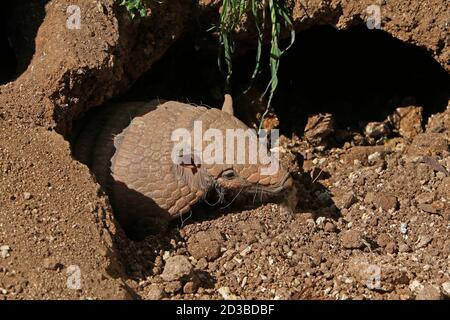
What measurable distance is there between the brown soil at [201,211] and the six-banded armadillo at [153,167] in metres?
0.16

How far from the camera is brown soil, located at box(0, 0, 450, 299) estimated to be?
150 inches

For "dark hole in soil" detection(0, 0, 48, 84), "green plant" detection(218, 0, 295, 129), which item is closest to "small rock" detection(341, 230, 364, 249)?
"green plant" detection(218, 0, 295, 129)

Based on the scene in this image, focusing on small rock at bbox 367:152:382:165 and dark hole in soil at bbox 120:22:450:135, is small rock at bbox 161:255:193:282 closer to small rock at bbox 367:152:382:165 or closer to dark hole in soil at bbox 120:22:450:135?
dark hole in soil at bbox 120:22:450:135

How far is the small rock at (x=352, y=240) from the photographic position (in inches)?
178

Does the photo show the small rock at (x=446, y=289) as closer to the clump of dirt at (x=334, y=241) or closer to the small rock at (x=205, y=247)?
the clump of dirt at (x=334, y=241)

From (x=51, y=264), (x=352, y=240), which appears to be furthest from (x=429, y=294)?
(x=51, y=264)

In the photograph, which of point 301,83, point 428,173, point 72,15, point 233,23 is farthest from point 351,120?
point 72,15

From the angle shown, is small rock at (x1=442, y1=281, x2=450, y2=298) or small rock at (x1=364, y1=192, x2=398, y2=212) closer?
small rock at (x1=442, y1=281, x2=450, y2=298)

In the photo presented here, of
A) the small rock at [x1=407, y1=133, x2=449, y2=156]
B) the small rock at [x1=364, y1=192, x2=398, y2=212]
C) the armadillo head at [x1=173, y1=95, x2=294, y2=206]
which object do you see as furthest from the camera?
the small rock at [x1=407, y1=133, x2=449, y2=156]

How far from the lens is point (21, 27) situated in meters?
4.74

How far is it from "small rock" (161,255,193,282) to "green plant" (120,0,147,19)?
1.58m

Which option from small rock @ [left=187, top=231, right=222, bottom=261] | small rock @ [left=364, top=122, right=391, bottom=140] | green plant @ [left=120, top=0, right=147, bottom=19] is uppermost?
green plant @ [left=120, top=0, right=147, bottom=19]

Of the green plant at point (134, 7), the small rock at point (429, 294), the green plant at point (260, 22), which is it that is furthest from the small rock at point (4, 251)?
the small rock at point (429, 294)

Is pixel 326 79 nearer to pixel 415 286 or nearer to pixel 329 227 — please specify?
pixel 329 227
